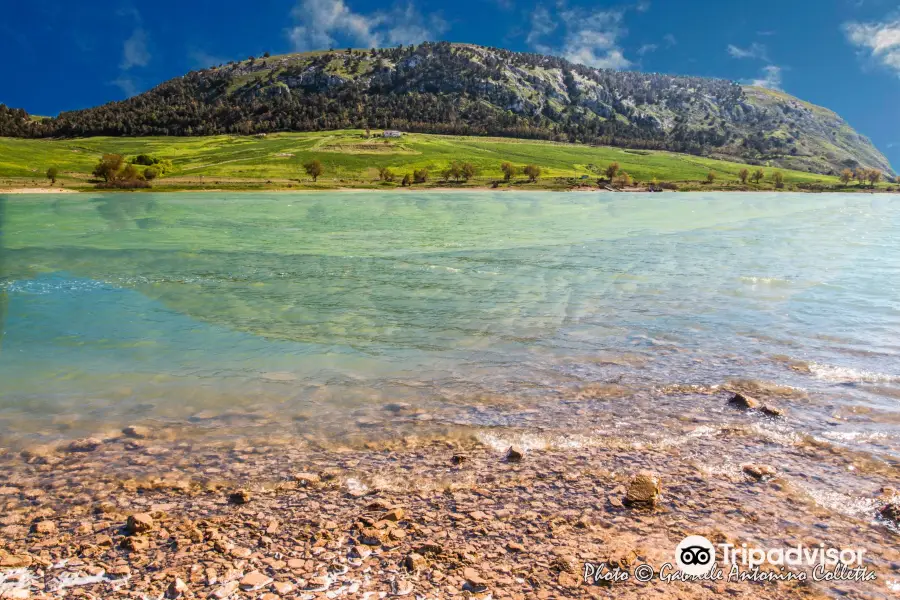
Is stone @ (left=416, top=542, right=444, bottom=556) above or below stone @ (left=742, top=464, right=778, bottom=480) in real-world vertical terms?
below

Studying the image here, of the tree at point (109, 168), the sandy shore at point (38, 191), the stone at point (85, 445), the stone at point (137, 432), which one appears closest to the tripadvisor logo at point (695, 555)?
the stone at point (137, 432)

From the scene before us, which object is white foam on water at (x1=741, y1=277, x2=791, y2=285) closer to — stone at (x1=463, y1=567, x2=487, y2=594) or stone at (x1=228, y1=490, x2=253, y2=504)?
stone at (x1=463, y1=567, x2=487, y2=594)

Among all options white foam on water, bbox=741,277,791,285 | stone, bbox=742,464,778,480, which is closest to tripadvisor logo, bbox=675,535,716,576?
stone, bbox=742,464,778,480

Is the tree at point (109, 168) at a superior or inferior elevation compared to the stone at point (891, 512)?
superior

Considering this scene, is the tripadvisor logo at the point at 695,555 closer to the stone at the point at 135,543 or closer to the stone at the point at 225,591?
the stone at the point at 225,591

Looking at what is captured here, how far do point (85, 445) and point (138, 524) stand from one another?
413 centimetres

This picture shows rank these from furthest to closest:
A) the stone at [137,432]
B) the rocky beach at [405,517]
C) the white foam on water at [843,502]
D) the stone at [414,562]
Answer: the stone at [137,432]
the white foam on water at [843,502]
the stone at [414,562]
the rocky beach at [405,517]

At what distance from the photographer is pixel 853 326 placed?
20.7 metres

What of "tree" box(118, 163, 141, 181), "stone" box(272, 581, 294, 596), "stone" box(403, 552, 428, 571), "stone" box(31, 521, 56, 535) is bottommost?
"stone" box(31, 521, 56, 535)

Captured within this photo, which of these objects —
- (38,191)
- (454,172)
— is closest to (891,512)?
(38,191)

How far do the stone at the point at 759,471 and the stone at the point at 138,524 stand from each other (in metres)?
9.86

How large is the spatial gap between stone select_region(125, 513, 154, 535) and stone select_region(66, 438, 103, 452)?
3562 millimetres

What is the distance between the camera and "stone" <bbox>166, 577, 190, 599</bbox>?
6.59m

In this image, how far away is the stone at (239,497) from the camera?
8.74 metres
